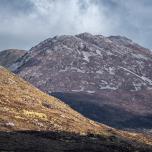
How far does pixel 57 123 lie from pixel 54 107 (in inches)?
793

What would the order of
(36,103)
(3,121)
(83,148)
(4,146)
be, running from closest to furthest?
(4,146) → (83,148) → (3,121) → (36,103)

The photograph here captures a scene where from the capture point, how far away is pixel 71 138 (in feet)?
235

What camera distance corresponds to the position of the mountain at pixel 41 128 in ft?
198

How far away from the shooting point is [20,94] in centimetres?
11200

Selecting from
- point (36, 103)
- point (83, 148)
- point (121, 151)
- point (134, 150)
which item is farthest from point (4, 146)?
point (36, 103)

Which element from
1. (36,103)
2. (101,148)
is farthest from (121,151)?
(36,103)

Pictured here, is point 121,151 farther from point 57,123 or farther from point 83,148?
point 57,123

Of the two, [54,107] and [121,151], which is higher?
[54,107]

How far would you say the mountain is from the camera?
60500mm

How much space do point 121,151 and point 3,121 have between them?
23285 millimetres

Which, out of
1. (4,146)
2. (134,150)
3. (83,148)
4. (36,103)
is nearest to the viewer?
(4,146)

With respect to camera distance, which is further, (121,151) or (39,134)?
(39,134)

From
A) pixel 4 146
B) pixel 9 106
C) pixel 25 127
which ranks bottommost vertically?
pixel 4 146

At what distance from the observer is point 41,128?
82.6 meters
